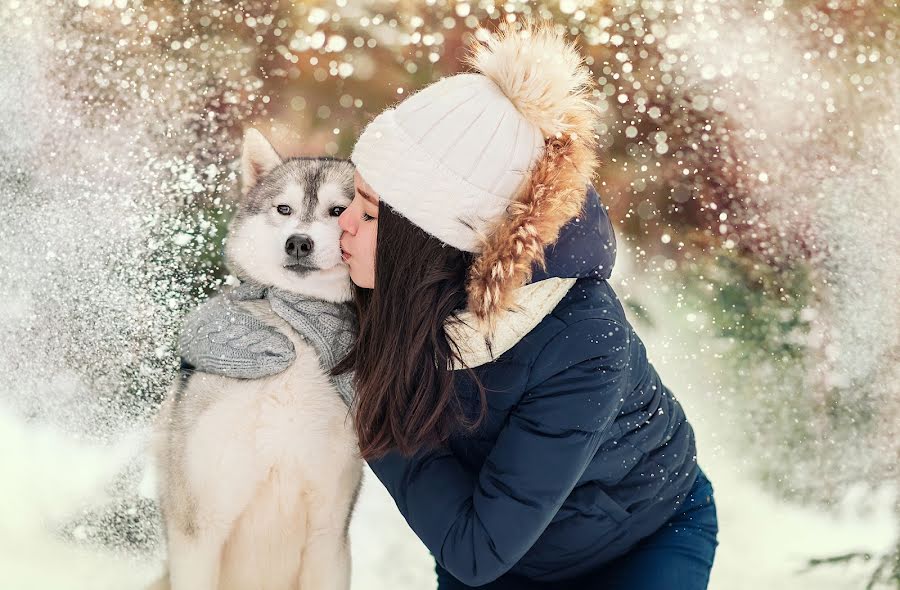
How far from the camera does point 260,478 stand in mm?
1385

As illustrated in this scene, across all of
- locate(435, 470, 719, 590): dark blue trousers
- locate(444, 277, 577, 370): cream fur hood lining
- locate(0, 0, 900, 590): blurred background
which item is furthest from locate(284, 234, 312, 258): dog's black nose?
locate(435, 470, 719, 590): dark blue trousers

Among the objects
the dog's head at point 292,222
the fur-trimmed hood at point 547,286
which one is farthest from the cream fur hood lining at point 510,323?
the dog's head at point 292,222

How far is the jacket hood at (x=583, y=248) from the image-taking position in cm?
120

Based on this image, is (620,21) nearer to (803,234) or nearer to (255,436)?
(803,234)

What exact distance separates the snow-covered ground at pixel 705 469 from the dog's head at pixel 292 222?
52cm

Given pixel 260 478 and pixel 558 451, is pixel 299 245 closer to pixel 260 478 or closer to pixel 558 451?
pixel 260 478

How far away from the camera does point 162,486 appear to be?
1467 millimetres

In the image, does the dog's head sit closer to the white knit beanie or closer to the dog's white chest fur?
the dog's white chest fur

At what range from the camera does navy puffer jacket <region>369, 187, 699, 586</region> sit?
1211 millimetres

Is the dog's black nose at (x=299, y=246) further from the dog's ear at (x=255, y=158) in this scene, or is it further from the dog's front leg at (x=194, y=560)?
the dog's front leg at (x=194, y=560)

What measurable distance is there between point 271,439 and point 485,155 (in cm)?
61

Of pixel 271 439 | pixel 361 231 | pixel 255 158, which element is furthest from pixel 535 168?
pixel 271 439

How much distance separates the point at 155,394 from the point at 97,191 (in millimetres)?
435

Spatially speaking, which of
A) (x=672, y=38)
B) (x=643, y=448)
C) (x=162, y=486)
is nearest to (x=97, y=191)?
(x=162, y=486)
